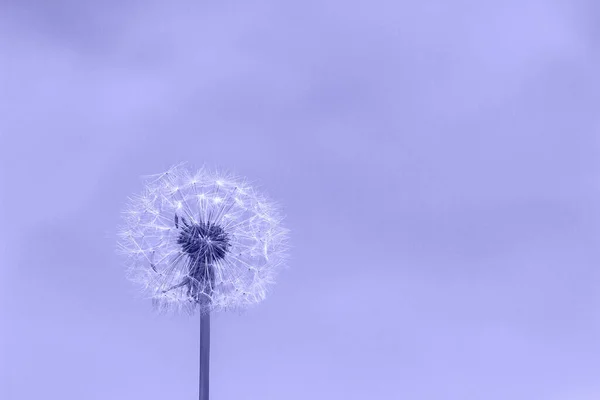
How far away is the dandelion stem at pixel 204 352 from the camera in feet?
88.9

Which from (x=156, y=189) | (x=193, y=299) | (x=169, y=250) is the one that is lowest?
(x=193, y=299)

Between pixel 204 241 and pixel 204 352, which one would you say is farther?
pixel 204 241

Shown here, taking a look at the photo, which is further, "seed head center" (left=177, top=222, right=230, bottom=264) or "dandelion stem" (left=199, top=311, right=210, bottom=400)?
"seed head center" (left=177, top=222, right=230, bottom=264)

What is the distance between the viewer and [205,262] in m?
27.7

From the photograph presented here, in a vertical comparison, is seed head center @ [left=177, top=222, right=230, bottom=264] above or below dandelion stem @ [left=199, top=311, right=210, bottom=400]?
above

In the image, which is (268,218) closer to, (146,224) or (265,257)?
(265,257)

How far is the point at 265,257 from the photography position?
94.4ft

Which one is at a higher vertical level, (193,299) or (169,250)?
(169,250)

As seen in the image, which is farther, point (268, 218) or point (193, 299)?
point (268, 218)

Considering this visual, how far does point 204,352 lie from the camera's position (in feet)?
88.9

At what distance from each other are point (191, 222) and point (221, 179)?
208 centimetres

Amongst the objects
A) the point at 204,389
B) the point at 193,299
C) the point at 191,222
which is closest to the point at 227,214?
the point at 191,222

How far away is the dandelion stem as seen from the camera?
27109 mm

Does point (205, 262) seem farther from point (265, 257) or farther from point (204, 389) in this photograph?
point (204, 389)
